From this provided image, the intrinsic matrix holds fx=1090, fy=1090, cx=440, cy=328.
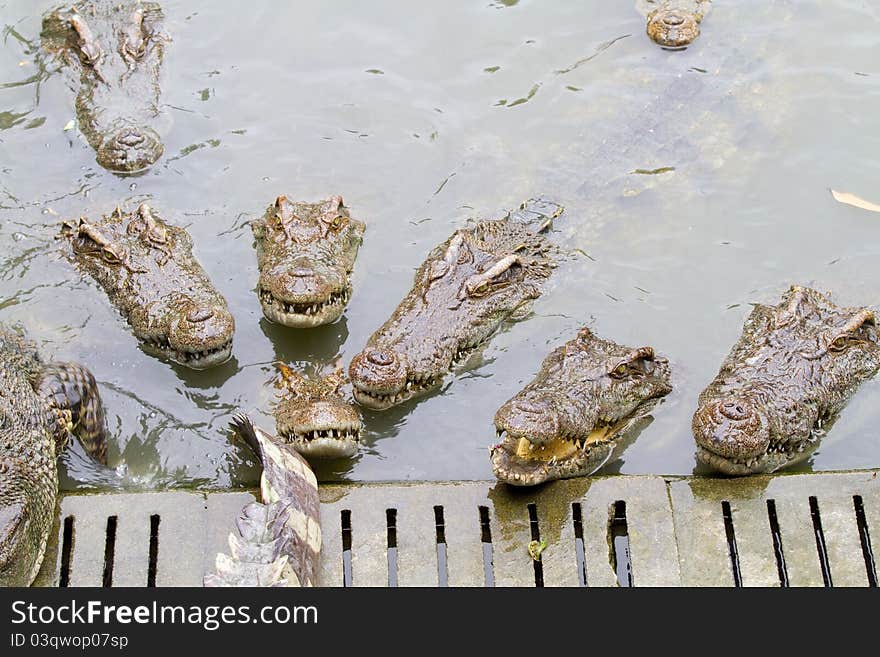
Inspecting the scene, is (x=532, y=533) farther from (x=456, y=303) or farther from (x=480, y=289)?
(x=480, y=289)

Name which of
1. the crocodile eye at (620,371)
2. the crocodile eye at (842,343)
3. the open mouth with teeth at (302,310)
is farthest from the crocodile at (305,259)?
the crocodile eye at (842,343)

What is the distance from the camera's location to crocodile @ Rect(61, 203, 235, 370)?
7277mm

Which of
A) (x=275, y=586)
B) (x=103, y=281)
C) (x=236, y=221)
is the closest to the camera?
(x=275, y=586)

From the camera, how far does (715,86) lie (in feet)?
32.7

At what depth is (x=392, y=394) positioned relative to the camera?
23.3 feet

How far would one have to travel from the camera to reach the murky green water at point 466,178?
7387 millimetres

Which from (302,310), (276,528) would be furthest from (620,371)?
(276,528)

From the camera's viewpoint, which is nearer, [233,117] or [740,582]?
[740,582]

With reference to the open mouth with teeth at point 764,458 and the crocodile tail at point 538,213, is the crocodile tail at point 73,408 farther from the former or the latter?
the open mouth with teeth at point 764,458

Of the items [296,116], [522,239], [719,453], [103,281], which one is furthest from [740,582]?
[296,116]

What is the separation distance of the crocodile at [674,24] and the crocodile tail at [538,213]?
8.51ft

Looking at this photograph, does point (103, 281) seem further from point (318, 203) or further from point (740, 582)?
point (740, 582)

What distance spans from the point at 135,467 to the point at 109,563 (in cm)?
97

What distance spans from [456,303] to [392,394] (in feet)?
3.16
